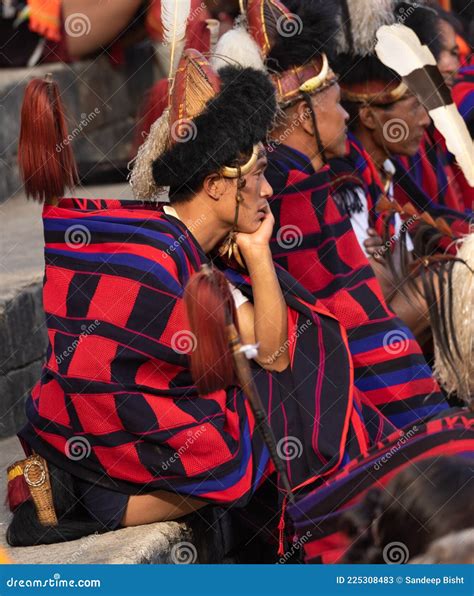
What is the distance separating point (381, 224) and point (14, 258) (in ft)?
4.57

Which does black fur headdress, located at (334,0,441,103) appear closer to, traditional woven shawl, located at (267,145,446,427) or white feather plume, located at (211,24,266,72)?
white feather plume, located at (211,24,266,72)

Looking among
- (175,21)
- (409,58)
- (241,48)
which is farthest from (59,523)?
(409,58)

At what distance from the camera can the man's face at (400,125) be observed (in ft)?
16.5

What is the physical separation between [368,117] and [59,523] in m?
2.35

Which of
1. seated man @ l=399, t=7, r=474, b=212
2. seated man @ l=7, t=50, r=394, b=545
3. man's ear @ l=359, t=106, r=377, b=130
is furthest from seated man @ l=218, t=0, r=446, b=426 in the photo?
seated man @ l=399, t=7, r=474, b=212

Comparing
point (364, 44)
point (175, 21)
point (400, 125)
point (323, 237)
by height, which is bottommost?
point (323, 237)

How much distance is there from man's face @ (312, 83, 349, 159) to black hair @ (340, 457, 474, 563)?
4.96 feet

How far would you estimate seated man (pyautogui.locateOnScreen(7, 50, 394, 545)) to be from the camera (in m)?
3.21

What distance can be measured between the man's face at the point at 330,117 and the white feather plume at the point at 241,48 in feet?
0.90

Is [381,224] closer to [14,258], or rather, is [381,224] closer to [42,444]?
[14,258]

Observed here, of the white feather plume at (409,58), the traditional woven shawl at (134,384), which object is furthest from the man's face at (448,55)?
the traditional woven shawl at (134,384)

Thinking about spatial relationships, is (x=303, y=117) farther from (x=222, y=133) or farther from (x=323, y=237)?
(x=222, y=133)

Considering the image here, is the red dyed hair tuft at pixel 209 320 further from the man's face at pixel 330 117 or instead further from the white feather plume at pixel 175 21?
the man's face at pixel 330 117

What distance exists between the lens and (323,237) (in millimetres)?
4223
